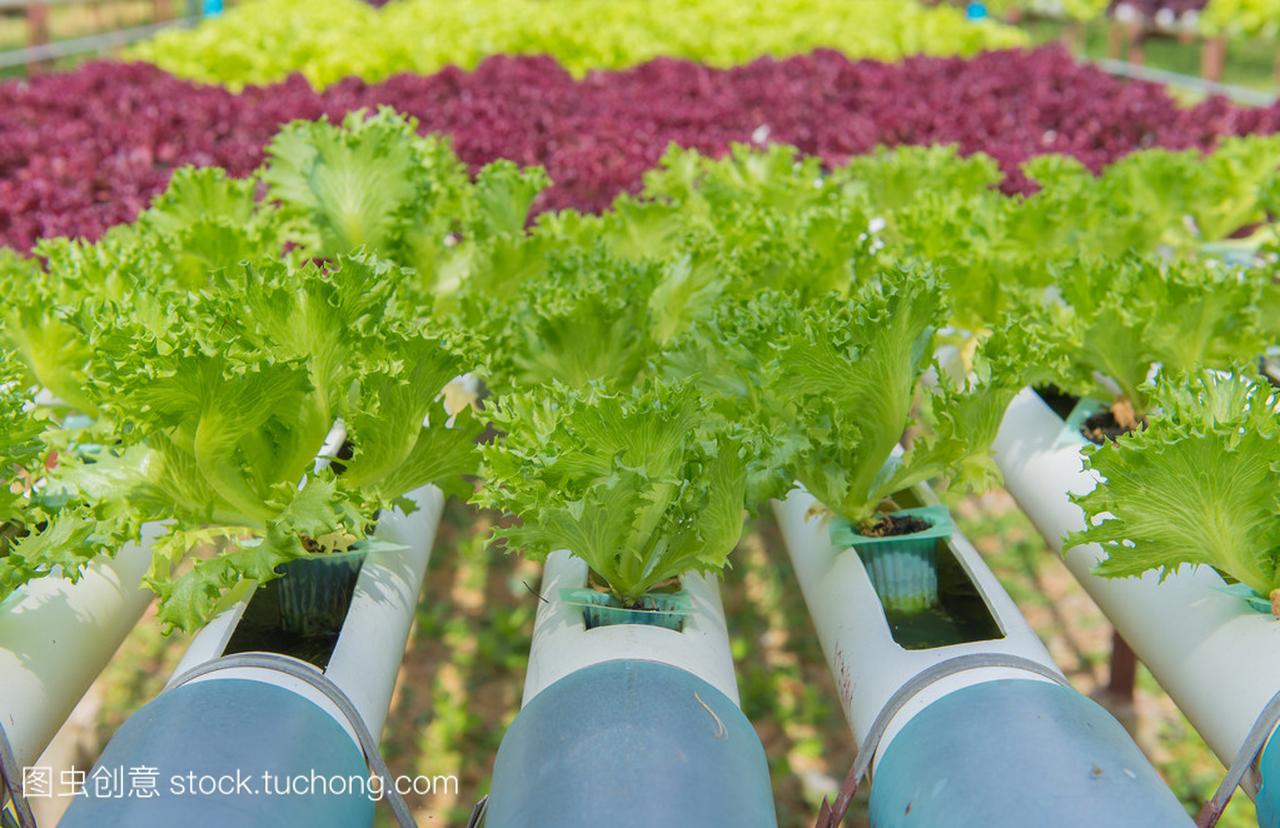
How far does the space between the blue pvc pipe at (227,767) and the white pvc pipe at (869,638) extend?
32.8 inches

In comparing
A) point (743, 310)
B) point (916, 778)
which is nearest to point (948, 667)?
point (916, 778)

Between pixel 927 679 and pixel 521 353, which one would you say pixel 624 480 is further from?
pixel 521 353

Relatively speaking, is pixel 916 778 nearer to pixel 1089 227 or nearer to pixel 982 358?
pixel 982 358

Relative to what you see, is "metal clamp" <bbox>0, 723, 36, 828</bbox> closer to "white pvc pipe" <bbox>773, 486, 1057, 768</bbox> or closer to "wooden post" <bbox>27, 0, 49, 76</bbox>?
"white pvc pipe" <bbox>773, 486, 1057, 768</bbox>

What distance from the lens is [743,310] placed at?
2.37 meters

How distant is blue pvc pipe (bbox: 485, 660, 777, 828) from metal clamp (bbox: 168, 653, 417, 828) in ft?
0.59

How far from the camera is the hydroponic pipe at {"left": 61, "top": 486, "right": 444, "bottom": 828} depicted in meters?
1.50

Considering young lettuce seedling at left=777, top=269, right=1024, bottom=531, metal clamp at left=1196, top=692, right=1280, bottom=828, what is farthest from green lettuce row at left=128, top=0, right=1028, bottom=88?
metal clamp at left=1196, top=692, right=1280, bottom=828

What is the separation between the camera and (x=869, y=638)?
199 cm

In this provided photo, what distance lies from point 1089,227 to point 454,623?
2.71 meters

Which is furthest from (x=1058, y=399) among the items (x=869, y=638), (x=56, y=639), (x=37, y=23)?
(x=37, y=23)

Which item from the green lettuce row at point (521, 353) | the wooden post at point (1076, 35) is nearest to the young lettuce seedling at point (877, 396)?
the green lettuce row at point (521, 353)

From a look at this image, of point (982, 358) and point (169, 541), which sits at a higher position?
point (982, 358)

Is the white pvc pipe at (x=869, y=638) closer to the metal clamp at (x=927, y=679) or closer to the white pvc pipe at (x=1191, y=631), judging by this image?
the metal clamp at (x=927, y=679)
